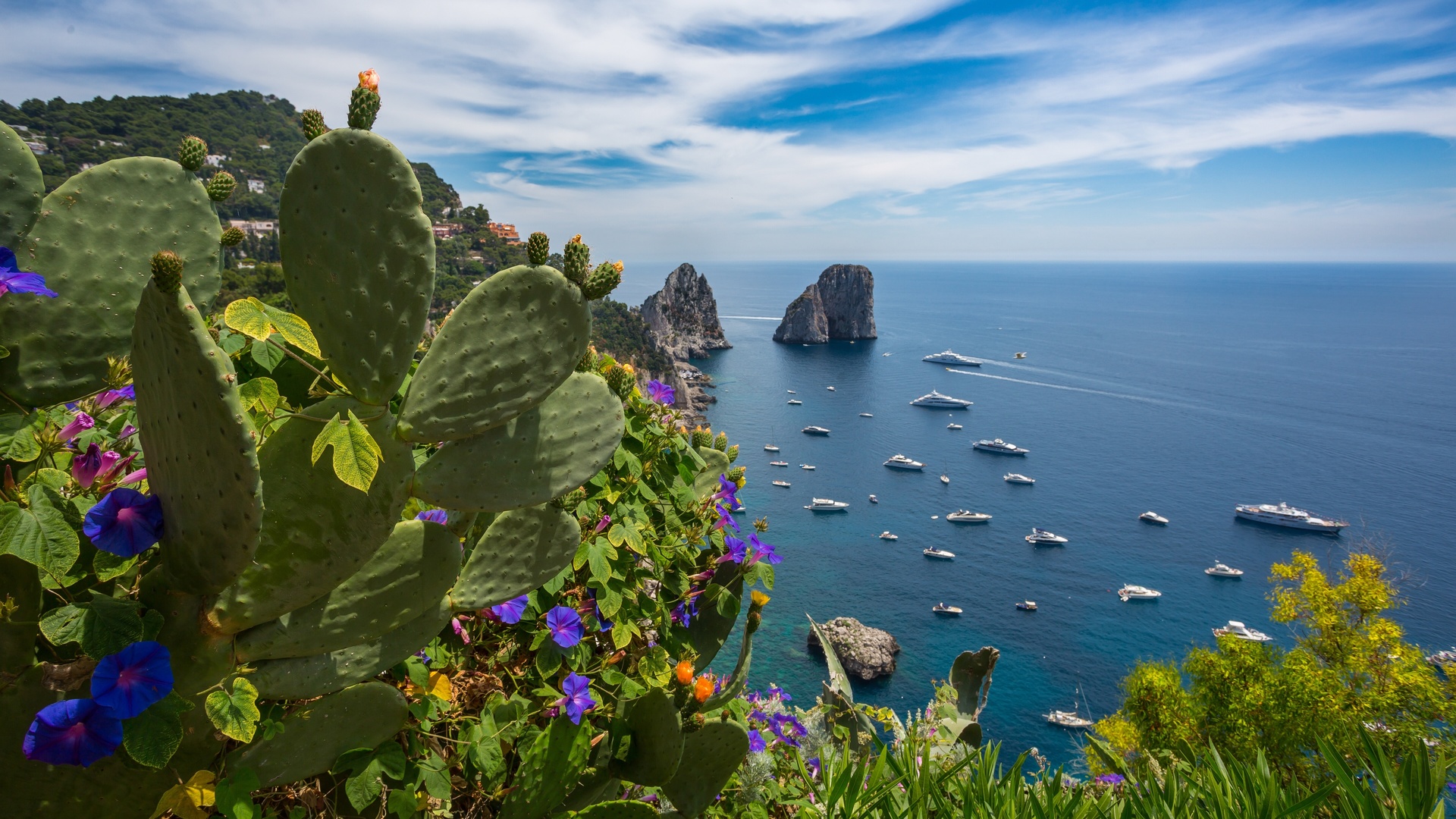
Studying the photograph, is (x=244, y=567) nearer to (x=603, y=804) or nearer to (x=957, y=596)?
(x=603, y=804)

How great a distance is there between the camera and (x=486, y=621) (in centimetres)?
170

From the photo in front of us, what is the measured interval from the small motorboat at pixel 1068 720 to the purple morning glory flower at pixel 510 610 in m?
22.4

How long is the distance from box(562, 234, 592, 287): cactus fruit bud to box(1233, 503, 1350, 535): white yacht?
41.7m

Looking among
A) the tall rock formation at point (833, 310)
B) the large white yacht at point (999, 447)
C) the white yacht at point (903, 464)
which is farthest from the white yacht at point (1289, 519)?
the tall rock formation at point (833, 310)

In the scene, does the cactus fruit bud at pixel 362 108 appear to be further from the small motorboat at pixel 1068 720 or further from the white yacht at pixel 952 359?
the white yacht at pixel 952 359

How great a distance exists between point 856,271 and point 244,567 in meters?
85.7

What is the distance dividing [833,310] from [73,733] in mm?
87231

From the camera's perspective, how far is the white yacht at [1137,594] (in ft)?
86.5

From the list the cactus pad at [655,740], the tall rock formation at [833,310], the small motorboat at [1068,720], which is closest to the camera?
the cactus pad at [655,740]

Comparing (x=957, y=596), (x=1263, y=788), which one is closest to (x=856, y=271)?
(x=957, y=596)

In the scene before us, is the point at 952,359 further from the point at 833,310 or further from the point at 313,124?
the point at 313,124

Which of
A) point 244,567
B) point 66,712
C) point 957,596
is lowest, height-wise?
point 957,596

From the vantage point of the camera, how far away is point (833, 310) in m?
85.9

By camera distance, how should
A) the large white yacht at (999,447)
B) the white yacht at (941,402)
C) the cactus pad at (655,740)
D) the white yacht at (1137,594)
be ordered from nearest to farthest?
the cactus pad at (655,740) → the white yacht at (1137,594) → the large white yacht at (999,447) → the white yacht at (941,402)
